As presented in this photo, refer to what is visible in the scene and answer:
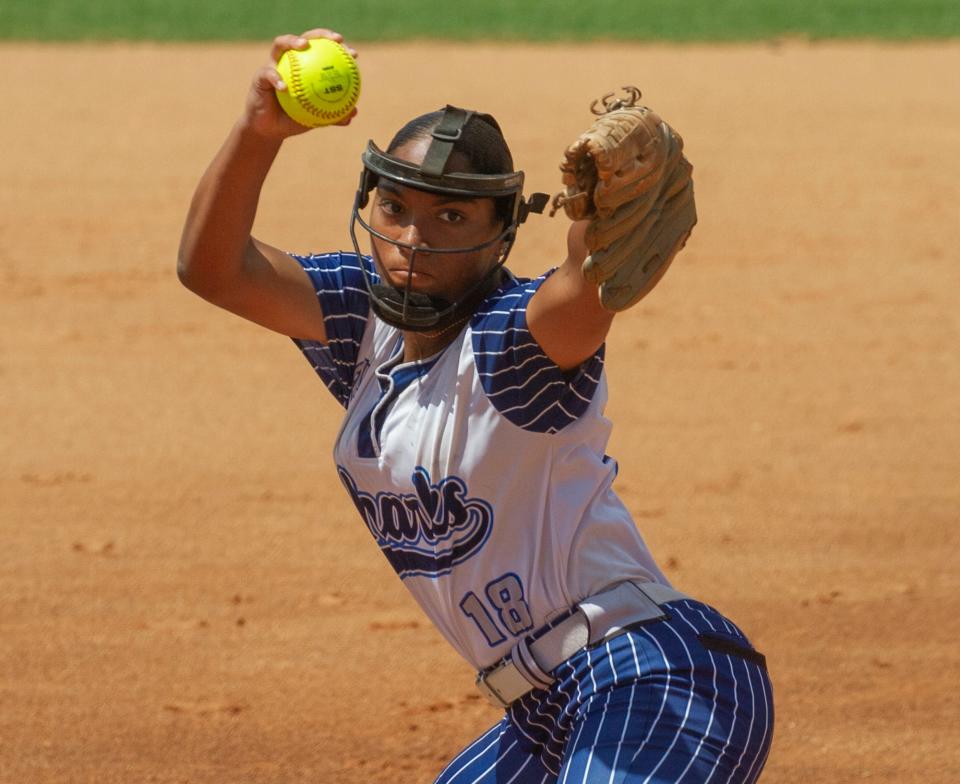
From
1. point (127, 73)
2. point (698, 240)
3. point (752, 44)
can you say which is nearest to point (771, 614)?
point (698, 240)

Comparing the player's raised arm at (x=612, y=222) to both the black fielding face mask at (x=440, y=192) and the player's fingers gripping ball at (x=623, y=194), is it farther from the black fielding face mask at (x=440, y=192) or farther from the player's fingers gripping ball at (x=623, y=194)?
the black fielding face mask at (x=440, y=192)

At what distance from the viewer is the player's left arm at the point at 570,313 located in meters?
2.96

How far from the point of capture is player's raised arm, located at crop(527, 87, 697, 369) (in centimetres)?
283

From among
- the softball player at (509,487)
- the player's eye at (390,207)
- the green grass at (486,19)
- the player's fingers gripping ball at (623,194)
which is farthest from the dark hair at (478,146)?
the green grass at (486,19)

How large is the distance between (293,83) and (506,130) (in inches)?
442

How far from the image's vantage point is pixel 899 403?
8719 mm

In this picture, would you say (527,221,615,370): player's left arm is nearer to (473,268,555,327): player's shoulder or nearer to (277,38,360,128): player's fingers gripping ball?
(473,268,555,327): player's shoulder

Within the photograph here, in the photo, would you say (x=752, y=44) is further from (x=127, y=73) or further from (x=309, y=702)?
(x=309, y=702)

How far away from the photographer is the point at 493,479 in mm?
3193

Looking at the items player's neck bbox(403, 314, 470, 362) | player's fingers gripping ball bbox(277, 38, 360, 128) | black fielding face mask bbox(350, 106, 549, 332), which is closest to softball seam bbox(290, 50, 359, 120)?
player's fingers gripping ball bbox(277, 38, 360, 128)

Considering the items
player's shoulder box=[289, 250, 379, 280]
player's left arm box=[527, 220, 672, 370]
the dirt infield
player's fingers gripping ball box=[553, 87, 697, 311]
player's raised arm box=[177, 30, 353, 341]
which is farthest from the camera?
the dirt infield

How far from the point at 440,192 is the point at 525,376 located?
427mm

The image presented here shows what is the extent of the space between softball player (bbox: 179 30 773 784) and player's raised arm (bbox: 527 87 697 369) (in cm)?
1

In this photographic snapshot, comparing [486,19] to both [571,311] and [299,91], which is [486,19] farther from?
[571,311]
